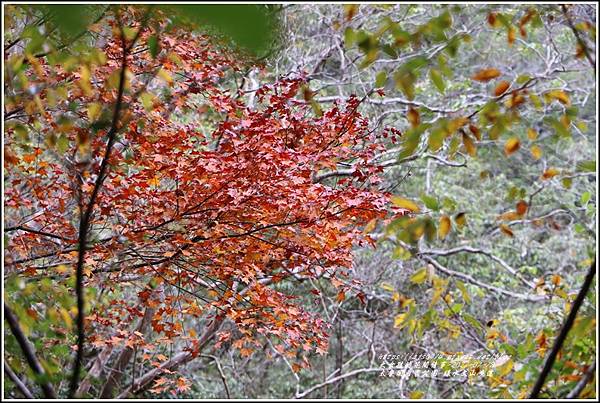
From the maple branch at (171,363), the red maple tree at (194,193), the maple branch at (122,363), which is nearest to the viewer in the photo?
the red maple tree at (194,193)

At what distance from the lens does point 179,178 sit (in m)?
2.54

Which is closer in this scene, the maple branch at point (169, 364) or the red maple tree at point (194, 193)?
the red maple tree at point (194, 193)

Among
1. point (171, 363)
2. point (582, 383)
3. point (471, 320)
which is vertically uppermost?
point (471, 320)

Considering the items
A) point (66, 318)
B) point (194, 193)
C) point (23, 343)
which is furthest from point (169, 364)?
point (23, 343)

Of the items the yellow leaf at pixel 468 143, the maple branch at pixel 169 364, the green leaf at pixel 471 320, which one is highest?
the yellow leaf at pixel 468 143

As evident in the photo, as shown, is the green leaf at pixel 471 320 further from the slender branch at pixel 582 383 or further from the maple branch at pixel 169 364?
the maple branch at pixel 169 364

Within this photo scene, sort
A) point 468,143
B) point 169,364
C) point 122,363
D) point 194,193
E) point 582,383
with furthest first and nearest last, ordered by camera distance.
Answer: point 122,363
point 169,364
point 194,193
point 468,143
point 582,383

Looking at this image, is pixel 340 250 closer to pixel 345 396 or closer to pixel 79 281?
pixel 79 281

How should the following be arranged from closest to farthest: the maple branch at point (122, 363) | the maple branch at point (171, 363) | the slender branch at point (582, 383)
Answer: the slender branch at point (582, 383) → the maple branch at point (171, 363) → the maple branch at point (122, 363)

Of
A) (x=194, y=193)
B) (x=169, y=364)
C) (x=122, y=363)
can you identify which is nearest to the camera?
(x=194, y=193)

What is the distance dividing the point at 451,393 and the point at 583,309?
179 inches

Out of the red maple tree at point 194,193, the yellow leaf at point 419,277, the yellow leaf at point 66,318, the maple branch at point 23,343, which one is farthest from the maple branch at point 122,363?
the yellow leaf at point 419,277

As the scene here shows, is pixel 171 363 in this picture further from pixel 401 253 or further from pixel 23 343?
pixel 401 253

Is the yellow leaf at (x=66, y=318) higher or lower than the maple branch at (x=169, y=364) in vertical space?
higher
